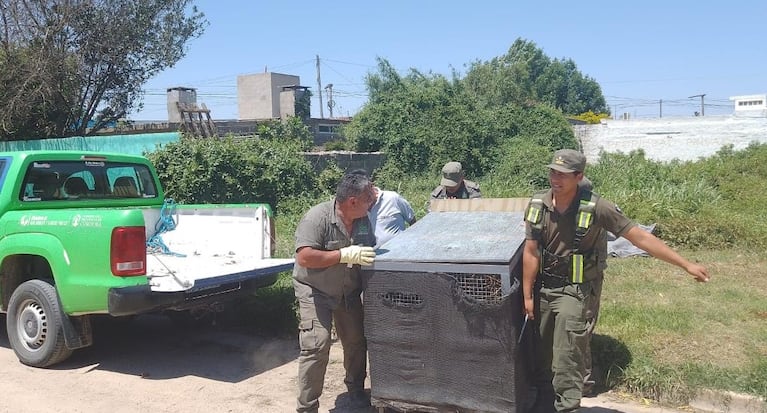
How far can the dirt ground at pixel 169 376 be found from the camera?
4.72 meters

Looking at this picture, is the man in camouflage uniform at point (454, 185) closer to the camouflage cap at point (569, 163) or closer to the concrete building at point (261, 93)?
the camouflage cap at point (569, 163)

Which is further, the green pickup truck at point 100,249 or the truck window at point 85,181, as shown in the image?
the truck window at point 85,181

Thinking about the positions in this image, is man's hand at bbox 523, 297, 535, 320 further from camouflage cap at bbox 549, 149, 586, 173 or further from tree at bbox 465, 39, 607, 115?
tree at bbox 465, 39, 607, 115

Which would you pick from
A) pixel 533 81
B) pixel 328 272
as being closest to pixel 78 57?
pixel 328 272

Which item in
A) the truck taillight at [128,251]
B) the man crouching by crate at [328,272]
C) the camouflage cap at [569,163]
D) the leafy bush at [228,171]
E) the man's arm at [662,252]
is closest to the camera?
the man's arm at [662,252]

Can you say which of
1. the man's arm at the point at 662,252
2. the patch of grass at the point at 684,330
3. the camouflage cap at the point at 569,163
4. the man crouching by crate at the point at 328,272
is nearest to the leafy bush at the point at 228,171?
the patch of grass at the point at 684,330

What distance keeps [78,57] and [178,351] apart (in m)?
14.0

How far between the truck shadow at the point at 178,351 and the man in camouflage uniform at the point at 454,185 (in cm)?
210

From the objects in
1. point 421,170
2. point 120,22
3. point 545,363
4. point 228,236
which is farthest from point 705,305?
point 120,22

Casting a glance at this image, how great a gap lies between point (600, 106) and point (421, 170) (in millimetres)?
63728

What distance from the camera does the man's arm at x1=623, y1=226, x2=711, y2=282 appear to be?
353 cm

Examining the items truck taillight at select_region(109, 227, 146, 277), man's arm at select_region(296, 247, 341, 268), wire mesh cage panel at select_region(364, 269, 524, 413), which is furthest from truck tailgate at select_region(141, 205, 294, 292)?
wire mesh cage panel at select_region(364, 269, 524, 413)

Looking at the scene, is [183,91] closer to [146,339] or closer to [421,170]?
[421,170]

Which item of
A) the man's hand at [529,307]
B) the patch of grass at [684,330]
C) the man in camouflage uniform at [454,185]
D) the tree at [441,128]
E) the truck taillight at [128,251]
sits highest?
the tree at [441,128]
